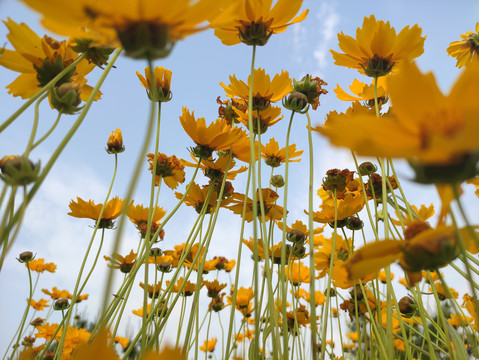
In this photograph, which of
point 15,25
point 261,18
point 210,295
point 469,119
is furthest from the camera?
point 210,295

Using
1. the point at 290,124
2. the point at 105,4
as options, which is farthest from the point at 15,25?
the point at 290,124

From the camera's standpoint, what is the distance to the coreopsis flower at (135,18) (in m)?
0.28

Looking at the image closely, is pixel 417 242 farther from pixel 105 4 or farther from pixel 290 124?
pixel 290 124

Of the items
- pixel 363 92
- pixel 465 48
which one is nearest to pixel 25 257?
pixel 363 92

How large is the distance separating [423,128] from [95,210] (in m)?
0.94

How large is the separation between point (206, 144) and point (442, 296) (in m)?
1.64

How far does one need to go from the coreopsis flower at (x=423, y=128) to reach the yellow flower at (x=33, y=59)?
0.42 meters

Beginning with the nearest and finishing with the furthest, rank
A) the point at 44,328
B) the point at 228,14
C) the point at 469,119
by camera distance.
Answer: the point at 469,119 → the point at 228,14 → the point at 44,328

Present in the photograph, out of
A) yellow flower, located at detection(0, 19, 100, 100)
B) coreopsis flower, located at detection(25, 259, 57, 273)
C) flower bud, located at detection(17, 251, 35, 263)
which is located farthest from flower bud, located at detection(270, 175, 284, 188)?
coreopsis flower, located at detection(25, 259, 57, 273)

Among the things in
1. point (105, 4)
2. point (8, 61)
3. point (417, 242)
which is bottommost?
point (417, 242)

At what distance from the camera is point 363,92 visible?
38.9 inches

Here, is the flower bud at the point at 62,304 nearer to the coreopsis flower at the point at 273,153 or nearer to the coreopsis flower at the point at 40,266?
the coreopsis flower at the point at 40,266

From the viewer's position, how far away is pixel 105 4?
0.90 feet

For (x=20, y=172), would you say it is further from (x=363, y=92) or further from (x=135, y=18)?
(x=363, y=92)
